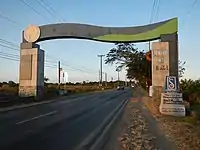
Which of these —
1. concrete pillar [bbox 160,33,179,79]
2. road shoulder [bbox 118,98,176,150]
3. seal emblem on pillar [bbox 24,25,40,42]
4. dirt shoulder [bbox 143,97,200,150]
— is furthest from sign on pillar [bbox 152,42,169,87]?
road shoulder [bbox 118,98,176,150]

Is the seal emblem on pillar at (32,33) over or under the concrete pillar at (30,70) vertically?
over

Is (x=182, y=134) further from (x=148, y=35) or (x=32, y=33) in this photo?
(x=32, y=33)

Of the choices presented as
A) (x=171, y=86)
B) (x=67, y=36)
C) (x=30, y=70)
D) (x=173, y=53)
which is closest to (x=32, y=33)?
(x=67, y=36)

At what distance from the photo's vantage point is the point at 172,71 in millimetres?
26094

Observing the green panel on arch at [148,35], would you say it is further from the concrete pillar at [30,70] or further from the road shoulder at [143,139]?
the road shoulder at [143,139]

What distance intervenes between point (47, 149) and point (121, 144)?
2.22 metres

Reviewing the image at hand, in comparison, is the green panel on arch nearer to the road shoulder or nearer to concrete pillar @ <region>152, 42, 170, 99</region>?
concrete pillar @ <region>152, 42, 170, 99</region>

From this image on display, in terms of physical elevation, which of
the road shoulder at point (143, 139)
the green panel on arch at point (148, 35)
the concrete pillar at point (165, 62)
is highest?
the green panel on arch at point (148, 35)

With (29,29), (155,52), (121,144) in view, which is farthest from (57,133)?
(29,29)

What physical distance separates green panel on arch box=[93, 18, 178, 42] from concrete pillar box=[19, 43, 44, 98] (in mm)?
5795

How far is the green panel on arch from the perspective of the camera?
27.2 meters

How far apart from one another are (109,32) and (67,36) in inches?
151

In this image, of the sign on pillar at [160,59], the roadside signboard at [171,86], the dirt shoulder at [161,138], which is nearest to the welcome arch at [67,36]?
the sign on pillar at [160,59]

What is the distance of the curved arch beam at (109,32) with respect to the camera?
2759cm
